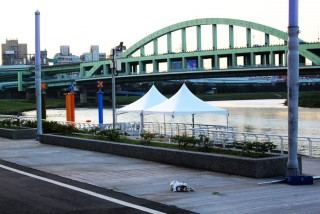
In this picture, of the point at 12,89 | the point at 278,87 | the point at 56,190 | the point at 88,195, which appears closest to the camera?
the point at 88,195

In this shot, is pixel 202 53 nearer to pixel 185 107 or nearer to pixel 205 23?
pixel 205 23

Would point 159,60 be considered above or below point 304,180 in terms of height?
above

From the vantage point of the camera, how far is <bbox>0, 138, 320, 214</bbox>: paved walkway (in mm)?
9203

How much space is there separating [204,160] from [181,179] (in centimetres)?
164

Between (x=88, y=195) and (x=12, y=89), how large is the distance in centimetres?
13900

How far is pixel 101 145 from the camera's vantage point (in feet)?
61.9

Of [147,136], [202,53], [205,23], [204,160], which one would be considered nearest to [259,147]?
[204,160]

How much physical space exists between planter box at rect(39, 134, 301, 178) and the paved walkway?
256 millimetres

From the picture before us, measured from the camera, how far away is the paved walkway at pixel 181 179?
9203 mm

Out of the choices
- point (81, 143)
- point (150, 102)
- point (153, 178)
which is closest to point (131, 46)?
point (150, 102)

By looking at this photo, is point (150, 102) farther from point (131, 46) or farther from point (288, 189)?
point (131, 46)

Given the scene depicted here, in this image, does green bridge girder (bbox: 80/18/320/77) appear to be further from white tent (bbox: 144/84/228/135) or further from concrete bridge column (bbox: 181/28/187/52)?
white tent (bbox: 144/84/228/135)

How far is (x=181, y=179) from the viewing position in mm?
12391

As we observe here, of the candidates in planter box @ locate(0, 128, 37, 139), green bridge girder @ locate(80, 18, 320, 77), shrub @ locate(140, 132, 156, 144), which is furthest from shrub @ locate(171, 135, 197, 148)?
green bridge girder @ locate(80, 18, 320, 77)
